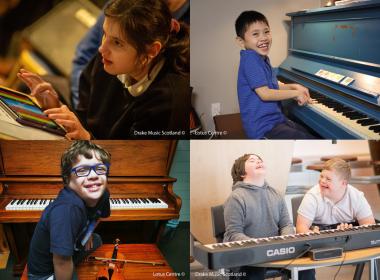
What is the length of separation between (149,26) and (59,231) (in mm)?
1071

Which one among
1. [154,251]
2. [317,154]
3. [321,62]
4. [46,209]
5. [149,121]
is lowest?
[154,251]

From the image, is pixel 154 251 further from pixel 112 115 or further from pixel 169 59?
pixel 169 59

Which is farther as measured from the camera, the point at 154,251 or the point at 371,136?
the point at 154,251

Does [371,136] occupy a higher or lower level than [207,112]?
lower

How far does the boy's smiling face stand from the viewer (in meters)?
2.45

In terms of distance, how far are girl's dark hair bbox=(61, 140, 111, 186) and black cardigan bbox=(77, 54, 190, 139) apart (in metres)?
0.06

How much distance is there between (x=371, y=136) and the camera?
2320 mm

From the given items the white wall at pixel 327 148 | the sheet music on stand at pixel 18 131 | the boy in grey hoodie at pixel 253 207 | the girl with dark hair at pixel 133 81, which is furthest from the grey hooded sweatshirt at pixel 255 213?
the sheet music on stand at pixel 18 131

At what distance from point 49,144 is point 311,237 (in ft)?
4.56

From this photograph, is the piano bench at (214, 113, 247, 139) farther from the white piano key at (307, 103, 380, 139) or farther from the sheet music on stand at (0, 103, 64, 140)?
the sheet music on stand at (0, 103, 64, 140)

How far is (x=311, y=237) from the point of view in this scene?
2430 mm

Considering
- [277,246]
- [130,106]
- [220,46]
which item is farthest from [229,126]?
[277,246]

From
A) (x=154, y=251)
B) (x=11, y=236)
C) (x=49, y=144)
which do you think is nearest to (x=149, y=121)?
(x=49, y=144)

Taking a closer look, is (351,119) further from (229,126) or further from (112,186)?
(112,186)
